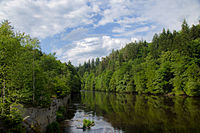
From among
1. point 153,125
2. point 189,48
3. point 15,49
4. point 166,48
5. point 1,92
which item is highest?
point 166,48

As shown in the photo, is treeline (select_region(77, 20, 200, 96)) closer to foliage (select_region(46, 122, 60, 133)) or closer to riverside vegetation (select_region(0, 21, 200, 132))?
riverside vegetation (select_region(0, 21, 200, 132))

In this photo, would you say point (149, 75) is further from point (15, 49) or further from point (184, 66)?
point (15, 49)

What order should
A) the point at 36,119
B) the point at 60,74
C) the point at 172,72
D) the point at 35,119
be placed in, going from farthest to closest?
the point at 172,72 → the point at 60,74 → the point at 36,119 → the point at 35,119

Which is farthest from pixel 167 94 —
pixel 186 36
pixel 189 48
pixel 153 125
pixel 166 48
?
pixel 153 125

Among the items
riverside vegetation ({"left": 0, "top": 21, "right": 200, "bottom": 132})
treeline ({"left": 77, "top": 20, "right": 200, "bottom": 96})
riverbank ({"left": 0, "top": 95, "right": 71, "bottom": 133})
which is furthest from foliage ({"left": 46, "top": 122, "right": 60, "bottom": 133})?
treeline ({"left": 77, "top": 20, "right": 200, "bottom": 96})

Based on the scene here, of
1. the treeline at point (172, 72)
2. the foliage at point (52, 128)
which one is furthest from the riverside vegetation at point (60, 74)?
the foliage at point (52, 128)

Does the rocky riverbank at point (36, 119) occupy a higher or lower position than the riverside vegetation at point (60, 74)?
lower

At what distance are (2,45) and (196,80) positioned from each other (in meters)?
55.9

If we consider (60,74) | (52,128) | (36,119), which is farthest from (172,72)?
(36,119)

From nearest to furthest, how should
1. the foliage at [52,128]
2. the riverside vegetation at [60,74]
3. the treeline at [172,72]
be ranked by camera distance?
the riverside vegetation at [60,74] < the foliage at [52,128] < the treeline at [172,72]

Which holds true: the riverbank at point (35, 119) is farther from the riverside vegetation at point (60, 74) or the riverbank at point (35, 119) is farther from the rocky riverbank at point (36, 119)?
the riverside vegetation at point (60, 74)

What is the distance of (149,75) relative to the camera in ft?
257

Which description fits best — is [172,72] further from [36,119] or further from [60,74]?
[36,119]

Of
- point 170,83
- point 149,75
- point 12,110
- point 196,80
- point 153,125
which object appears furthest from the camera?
point 149,75
